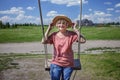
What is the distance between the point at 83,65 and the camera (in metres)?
3.71

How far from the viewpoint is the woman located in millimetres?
1700

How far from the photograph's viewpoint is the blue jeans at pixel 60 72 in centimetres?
170

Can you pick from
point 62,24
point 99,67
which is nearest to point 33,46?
point 99,67

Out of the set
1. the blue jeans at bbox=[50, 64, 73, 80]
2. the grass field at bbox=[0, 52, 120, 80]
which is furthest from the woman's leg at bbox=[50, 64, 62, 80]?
the grass field at bbox=[0, 52, 120, 80]

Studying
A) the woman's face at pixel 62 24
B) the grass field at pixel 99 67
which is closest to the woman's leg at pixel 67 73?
the woman's face at pixel 62 24

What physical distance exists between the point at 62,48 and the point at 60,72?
0.15m

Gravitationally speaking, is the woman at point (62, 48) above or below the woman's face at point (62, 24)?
below

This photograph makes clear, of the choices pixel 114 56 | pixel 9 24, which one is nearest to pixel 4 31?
pixel 9 24

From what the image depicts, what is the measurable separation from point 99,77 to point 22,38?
11.7ft

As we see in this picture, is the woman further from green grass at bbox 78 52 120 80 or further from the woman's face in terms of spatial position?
green grass at bbox 78 52 120 80

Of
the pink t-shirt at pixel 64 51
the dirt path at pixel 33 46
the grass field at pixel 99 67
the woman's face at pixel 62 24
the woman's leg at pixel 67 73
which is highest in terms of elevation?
the woman's face at pixel 62 24

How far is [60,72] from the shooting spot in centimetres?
173

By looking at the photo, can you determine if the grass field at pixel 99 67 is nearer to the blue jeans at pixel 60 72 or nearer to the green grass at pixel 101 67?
the green grass at pixel 101 67

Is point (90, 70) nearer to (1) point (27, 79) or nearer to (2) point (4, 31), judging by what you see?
(1) point (27, 79)
